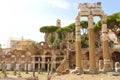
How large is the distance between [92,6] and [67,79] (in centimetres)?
Answer: 917

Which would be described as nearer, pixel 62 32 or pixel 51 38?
pixel 62 32

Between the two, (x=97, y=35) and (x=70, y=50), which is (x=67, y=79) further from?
(x=97, y=35)

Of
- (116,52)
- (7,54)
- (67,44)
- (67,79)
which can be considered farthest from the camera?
(7,54)

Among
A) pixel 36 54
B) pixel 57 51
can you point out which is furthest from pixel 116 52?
pixel 36 54

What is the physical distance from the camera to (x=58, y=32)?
223 ft

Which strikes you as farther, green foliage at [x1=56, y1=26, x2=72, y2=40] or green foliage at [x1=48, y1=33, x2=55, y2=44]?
green foliage at [x1=48, y1=33, x2=55, y2=44]

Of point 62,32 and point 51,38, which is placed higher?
point 62,32

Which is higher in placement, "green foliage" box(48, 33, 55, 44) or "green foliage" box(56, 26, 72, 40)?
"green foliage" box(56, 26, 72, 40)

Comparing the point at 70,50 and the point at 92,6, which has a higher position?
the point at 92,6

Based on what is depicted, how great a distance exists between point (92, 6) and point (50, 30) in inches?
1620

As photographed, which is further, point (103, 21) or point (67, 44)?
point (67, 44)

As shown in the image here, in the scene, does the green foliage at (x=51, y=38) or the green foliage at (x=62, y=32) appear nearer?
the green foliage at (x=62, y=32)

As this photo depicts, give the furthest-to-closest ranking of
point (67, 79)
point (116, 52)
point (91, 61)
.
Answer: point (116, 52) → point (91, 61) → point (67, 79)

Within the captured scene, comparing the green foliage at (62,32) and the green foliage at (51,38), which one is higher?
the green foliage at (62,32)
